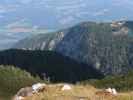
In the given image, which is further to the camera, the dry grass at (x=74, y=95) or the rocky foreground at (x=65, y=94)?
the rocky foreground at (x=65, y=94)

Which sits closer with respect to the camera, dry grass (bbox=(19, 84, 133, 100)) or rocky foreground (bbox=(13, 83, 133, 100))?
dry grass (bbox=(19, 84, 133, 100))

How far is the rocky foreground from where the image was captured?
25.3 m

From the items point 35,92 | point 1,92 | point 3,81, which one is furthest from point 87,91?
point 3,81

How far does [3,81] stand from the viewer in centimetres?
19462

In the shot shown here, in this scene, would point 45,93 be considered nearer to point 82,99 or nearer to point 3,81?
point 82,99

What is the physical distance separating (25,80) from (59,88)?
170 metres

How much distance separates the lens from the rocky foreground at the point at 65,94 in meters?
25.3

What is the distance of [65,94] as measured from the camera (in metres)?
26.8

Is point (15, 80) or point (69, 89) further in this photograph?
point (15, 80)

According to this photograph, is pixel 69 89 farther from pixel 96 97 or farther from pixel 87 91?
pixel 96 97

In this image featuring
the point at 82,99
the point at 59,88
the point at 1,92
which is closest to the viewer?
the point at 82,99

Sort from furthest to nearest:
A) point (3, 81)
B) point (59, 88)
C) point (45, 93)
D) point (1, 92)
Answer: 1. point (3, 81)
2. point (1, 92)
3. point (59, 88)
4. point (45, 93)

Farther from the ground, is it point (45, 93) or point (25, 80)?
point (45, 93)

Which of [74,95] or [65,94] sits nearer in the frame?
[74,95]
